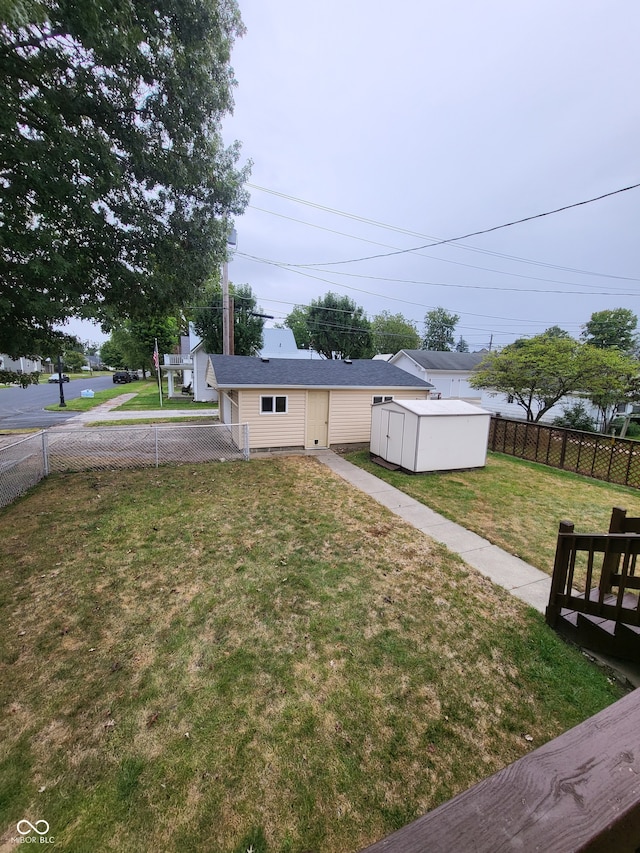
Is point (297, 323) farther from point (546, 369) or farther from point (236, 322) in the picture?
point (546, 369)

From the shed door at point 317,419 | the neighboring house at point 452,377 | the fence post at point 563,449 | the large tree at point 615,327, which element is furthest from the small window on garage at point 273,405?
the large tree at point 615,327

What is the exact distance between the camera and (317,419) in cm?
1205

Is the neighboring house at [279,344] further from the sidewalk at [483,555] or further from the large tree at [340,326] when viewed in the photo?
the sidewalk at [483,555]

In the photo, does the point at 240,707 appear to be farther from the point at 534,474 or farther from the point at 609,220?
the point at 609,220

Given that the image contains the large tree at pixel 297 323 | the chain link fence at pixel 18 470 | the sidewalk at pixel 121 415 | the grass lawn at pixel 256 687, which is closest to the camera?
the grass lawn at pixel 256 687

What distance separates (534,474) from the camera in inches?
392

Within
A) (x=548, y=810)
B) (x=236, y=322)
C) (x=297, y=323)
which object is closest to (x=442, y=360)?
(x=236, y=322)

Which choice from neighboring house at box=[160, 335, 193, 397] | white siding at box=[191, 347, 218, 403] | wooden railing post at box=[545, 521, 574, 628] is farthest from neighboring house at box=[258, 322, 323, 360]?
wooden railing post at box=[545, 521, 574, 628]

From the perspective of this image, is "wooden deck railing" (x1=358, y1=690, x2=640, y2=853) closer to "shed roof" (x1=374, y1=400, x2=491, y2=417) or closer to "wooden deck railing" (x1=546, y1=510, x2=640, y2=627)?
"wooden deck railing" (x1=546, y1=510, x2=640, y2=627)

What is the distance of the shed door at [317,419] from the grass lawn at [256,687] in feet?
21.3

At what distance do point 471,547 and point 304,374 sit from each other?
793cm

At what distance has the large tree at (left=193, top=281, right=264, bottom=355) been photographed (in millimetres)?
22984

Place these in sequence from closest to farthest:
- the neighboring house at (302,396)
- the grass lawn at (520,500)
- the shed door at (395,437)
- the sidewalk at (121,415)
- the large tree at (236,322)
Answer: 1. the grass lawn at (520,500)
2. the shed door at (395,437)
3. the neighboring house at (302,396)
4. the sidewalk at (121,415)
5. the large tree at (236,322)

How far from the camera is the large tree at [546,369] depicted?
13.3 m
